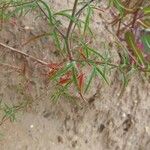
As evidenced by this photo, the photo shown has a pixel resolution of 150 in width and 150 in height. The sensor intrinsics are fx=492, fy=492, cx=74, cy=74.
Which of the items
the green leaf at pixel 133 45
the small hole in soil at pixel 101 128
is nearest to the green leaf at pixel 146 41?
the green leaf at pixel 133 45

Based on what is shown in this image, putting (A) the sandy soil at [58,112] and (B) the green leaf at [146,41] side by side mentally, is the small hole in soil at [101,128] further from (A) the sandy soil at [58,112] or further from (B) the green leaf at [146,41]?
(B) the green leaf at [146,41]

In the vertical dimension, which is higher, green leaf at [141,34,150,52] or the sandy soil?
green leaf at [141,34,150,52]

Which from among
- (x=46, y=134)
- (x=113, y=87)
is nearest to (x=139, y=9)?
(x=113, y=87)

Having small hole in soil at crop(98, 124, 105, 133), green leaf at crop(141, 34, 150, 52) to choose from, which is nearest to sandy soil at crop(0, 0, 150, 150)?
small hole in soil at crop(98, 124, 105, 133)

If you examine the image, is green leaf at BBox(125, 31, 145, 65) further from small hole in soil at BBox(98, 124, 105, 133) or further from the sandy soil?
small hole in soil at BBox(98, 124, 105, 133)

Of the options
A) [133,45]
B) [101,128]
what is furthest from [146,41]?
[101,128]

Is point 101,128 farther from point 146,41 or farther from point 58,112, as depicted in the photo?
point 146,41

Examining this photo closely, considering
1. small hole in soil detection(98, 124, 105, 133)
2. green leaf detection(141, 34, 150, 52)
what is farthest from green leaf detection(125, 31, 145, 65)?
small hole in soil detection(98, 124, 105, 133)
